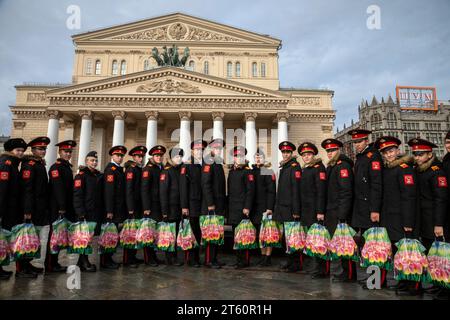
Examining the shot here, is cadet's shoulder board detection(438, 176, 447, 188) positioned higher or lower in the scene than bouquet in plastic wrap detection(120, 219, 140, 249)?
higher

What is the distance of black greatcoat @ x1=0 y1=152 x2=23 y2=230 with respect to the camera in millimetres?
4977

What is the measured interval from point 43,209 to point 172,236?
2607 millimetres

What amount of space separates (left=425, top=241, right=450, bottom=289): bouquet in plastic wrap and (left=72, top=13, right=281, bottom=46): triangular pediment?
34234 mm

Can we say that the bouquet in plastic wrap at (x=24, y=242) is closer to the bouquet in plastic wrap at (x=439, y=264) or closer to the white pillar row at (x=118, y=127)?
the bouquet in plastic wrap at (x=439, y=264)

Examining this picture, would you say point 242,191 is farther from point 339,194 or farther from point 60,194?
point 60,194

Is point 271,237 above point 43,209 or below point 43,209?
below

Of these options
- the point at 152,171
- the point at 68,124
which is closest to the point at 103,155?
the point at 68,124

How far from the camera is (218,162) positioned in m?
6.35

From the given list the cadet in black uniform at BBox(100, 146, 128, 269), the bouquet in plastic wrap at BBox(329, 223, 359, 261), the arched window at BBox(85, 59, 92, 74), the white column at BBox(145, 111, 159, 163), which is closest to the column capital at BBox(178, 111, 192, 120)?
the white column at BBox(145, 111, 159, 163)

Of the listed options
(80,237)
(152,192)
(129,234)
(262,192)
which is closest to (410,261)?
(262,192)

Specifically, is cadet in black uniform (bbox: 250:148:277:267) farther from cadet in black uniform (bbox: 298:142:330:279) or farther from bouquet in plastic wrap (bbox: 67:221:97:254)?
bouquet in plastic wrap (bbox: 67:221:97:254)

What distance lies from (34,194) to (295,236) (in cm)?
515
